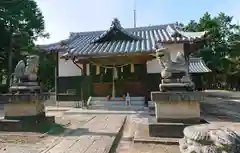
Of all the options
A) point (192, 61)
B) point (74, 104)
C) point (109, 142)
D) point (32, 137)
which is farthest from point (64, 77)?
point (192, 61)

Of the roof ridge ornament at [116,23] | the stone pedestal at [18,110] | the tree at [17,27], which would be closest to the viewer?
the stone pedestal at [18,110]

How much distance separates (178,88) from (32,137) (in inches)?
158

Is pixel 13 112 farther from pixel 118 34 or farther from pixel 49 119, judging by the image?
pixel 118 34

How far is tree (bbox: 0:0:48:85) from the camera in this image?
15.7 metres

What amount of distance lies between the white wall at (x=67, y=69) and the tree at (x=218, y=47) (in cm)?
2134

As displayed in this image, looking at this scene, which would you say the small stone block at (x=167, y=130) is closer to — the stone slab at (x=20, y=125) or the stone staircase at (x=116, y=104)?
the stone slab at (x=20, y=125)

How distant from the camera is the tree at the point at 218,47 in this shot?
27636 mm

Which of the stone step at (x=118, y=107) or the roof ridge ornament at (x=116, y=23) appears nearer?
the stone step at (x=118, y=107)

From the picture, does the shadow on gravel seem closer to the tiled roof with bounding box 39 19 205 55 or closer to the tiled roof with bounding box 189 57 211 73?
the tiled roof with bounding box 39 19 205 55

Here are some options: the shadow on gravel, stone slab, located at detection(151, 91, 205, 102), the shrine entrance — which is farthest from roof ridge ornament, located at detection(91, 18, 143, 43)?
stone slab, located at detection(151, 91, 205, 102)

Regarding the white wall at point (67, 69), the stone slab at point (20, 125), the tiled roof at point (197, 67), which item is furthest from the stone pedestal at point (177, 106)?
the tiled roof at point (197, 67)

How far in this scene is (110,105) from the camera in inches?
379

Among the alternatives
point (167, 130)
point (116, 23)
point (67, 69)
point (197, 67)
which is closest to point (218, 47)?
point (197, 67)

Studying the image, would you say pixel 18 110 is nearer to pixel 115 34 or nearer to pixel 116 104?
pixel 116 104
